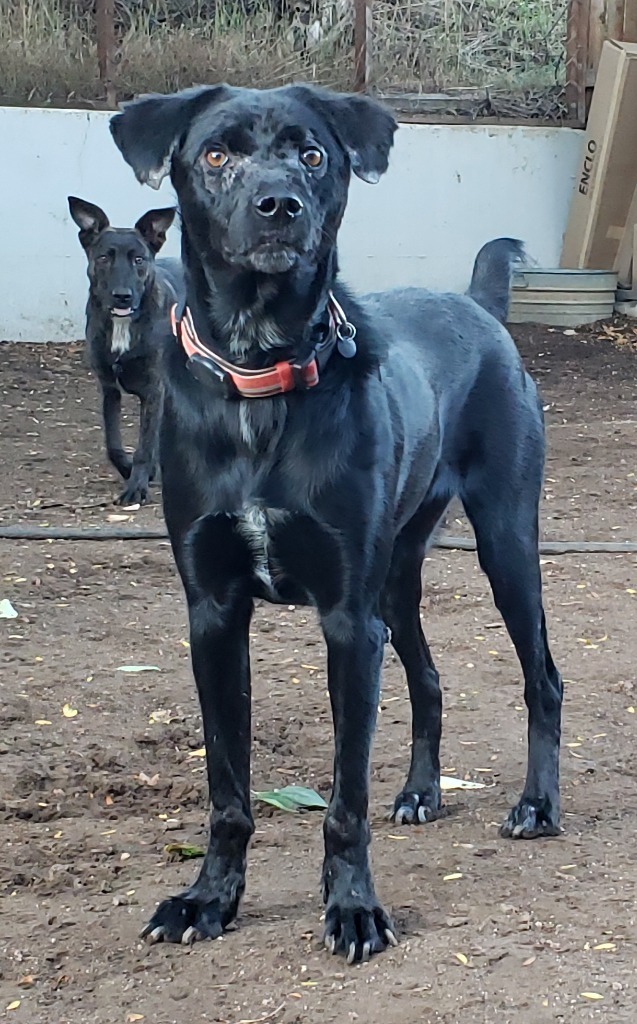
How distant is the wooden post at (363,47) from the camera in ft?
36.5

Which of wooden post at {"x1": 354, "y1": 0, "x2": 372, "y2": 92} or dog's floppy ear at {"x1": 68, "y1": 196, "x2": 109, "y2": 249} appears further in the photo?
wooden post at {"x1": 354, "y1": 0, "x2": 372, "y2": 92}

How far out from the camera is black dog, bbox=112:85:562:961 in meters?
2.76

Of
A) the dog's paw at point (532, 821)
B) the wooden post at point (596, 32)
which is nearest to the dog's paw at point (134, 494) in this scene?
the dog's paw at point (532, 821)

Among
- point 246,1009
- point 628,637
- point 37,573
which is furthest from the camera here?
point 37,573

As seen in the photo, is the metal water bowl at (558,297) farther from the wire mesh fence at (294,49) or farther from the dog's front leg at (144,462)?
the dog's front leg at (144,462)

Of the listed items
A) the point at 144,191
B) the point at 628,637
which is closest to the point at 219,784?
the point at 628,637

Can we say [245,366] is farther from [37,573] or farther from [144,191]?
[144,191]

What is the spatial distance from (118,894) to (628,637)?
243 cm

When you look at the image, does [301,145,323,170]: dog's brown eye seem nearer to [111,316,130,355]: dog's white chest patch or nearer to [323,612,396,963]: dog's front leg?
[323,612,396,963]: dog's front leg

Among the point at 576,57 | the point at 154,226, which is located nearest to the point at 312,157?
the point at 154,226

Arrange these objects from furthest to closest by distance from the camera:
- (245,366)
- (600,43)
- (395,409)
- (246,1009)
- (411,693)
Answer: (600,43) < (411,693) < (395,409) < (245,366) < (246,1009)

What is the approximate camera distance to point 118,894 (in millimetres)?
3146

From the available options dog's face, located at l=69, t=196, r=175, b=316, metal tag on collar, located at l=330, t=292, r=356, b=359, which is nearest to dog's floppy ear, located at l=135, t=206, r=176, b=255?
dog's face, located at l=69, t=196, r=175, b=316

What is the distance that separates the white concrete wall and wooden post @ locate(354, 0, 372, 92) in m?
0.51
